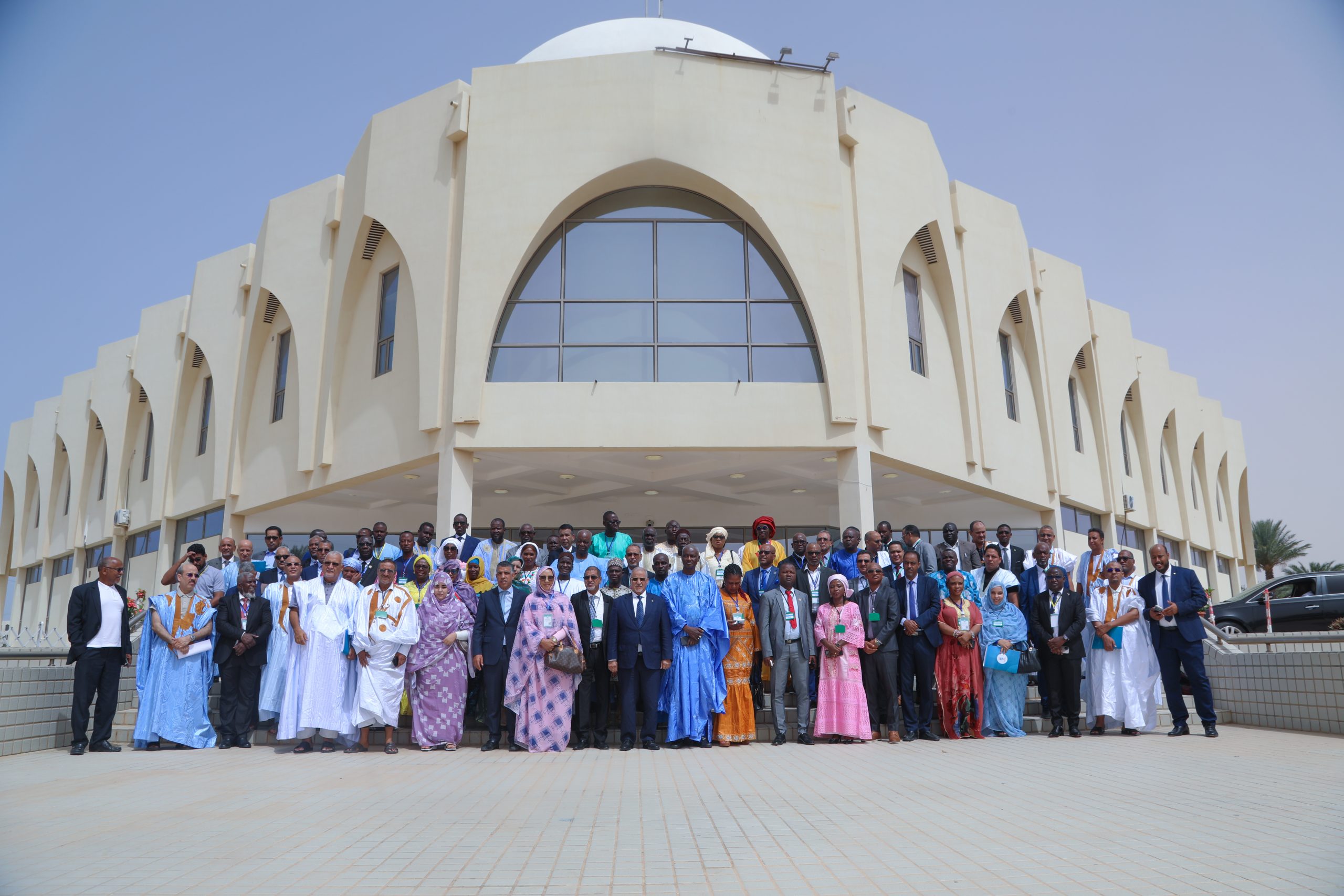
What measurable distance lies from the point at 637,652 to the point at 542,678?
973 mm

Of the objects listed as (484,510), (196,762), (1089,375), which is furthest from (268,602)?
(1089,375)

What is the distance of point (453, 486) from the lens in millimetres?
13883

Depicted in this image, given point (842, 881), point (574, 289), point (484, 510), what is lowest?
point (842, 881)

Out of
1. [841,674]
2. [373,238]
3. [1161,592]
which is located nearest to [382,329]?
[373,238]

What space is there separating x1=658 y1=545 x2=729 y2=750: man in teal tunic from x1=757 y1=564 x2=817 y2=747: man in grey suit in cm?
47

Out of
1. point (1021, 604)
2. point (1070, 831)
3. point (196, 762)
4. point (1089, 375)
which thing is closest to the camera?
point (1070, 831)

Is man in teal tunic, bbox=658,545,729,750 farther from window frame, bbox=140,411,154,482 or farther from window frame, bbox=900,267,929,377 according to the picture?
window frame, bbox=140,411,154,482

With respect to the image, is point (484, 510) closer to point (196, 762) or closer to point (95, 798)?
point (196, 762)

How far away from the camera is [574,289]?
49.6 ft

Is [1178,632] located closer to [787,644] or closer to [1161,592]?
[1161,592]

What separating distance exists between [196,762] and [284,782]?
5.95ft

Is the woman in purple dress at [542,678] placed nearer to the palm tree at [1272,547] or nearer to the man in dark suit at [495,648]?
the man in dark suit at [495,648]

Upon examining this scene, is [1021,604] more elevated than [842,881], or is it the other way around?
[1021,604]

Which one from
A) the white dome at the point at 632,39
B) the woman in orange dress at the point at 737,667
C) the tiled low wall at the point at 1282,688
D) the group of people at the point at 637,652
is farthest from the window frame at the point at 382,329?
the tiled low wall at the point at 1282,688
